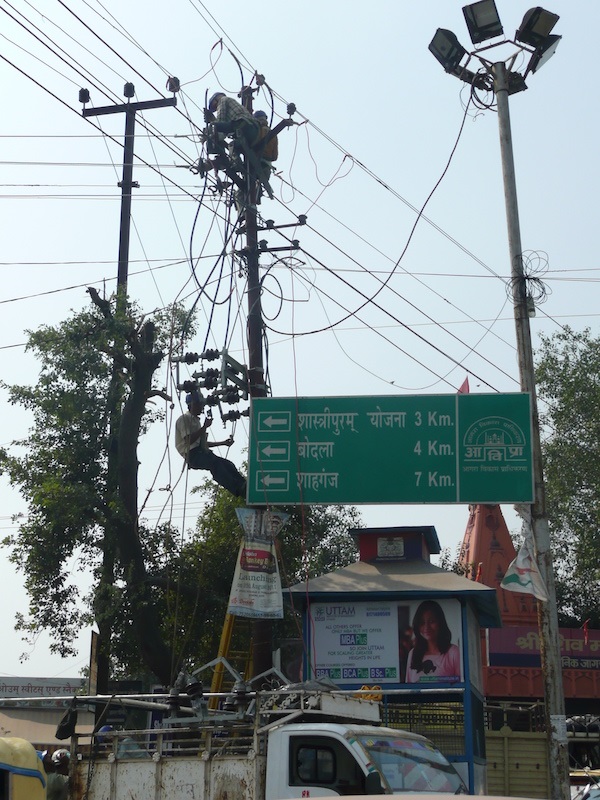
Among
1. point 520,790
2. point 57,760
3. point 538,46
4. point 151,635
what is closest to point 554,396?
point 520,790

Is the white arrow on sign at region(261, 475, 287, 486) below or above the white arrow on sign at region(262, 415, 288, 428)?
below

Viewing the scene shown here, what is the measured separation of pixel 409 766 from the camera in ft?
35.0

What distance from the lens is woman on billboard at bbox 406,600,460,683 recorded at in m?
16.4

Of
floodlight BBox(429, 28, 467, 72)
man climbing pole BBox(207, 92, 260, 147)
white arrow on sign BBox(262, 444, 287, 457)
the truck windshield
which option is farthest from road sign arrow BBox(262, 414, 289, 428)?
the truck windshield

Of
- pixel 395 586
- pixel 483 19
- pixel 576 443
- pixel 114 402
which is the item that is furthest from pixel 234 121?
pixel 576 443

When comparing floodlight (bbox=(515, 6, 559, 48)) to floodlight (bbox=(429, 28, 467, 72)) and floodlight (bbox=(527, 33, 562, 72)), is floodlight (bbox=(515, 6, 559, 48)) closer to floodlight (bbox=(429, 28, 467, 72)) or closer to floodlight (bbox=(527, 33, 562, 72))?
floodlight (bbox=(527, 33, 562, 72))

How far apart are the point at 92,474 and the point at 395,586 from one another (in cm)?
790

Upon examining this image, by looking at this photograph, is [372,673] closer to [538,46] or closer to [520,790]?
[520,790]

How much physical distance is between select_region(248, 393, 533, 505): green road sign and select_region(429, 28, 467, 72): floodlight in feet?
15.4

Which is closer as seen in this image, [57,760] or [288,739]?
[288,739]

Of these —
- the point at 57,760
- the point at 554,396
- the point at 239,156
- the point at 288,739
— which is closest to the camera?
the point at 288,739

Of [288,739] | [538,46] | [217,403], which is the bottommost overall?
[288,739]

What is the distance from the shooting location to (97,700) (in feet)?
38.1

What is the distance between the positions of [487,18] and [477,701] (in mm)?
10553
